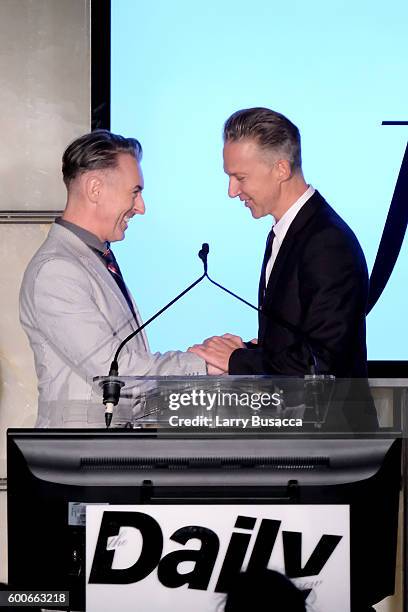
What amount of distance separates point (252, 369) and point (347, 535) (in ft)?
3.94

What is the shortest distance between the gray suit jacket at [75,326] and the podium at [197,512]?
2.77 ft

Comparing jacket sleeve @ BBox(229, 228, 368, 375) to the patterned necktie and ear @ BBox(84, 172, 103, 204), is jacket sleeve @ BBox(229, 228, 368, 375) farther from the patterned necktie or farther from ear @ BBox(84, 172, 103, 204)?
ear @ BBox(84, 172, 103, 204)

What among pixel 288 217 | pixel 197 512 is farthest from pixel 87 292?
pixel 197 512

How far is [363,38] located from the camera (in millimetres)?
3848

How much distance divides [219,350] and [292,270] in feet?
1.02

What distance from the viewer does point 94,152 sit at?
3053mm

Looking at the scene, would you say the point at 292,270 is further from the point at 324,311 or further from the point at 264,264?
the point at 264,264

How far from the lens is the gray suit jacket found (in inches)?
105

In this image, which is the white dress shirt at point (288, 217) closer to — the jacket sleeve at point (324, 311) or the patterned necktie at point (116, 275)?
the jacket sleeve at point (324, 311)

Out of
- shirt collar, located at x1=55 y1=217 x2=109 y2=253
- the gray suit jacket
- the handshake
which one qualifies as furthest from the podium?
shirt collar, located at x1=55 y1=217 x2=109 y2=253

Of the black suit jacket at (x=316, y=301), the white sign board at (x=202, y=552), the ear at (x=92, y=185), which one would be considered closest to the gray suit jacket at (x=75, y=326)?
the ear at (x=92, y=185)

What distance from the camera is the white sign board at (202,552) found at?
1.71m

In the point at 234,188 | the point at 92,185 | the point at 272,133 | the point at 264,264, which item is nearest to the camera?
the point at 92,185

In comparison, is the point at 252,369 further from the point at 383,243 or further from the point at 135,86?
the point at 135,86
